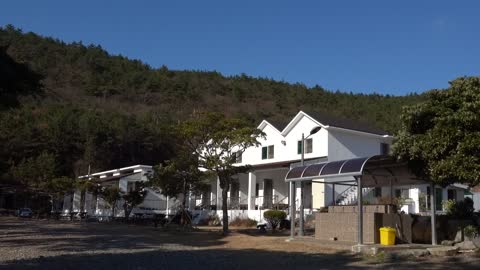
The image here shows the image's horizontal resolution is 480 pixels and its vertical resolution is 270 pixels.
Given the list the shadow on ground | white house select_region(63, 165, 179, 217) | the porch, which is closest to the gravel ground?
the shadow on ground

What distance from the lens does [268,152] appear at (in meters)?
43.1

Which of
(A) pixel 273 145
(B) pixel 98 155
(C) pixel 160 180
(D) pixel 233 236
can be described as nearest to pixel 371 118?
A: (A) pixel 273 145

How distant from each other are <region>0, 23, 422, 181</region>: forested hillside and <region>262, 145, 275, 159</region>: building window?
19194 mm

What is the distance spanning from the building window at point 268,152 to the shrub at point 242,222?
20.2 feet

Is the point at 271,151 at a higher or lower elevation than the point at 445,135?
higher

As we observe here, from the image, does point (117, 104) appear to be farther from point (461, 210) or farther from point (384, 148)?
point (461, 210)

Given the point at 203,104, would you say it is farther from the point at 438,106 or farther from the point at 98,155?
the point at 438,106

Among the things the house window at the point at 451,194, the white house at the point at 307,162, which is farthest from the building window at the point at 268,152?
the house window at the point at 451,194

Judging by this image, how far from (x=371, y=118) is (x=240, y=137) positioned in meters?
46.1

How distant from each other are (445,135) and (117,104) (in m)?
91.5

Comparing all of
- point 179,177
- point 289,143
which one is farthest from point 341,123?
point 179,177

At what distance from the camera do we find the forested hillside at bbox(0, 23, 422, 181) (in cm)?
7312

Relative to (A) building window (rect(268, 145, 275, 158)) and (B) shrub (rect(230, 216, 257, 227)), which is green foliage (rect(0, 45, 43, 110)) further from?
(A) building window (rect(268, 145, 275, 158))

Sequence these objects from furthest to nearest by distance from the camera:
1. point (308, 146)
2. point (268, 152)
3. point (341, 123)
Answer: point (268, 152) < point (341, 123) < point (308, 146)
